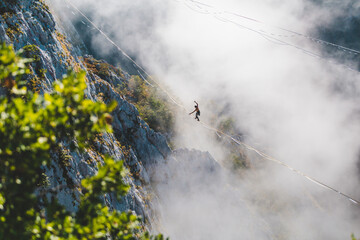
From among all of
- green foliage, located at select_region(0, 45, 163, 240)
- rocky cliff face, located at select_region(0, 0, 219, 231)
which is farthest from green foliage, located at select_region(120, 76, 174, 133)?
green foliage, located at select_region(0, 45, 163, 240)

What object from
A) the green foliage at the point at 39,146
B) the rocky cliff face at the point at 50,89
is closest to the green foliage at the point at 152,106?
the rocky cliff face at the point at 50,89

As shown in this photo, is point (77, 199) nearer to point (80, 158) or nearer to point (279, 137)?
point (80, 158)

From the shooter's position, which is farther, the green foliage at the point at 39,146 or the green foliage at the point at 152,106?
the green foliage at the point at 152,106

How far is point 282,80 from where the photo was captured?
180500 mm

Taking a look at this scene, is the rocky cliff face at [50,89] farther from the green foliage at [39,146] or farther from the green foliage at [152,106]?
the green foliage at [152,106]

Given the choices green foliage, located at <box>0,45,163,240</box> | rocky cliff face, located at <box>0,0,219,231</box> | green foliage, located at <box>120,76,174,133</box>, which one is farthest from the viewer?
green foliage, located at <box>120,76,174,133</box>

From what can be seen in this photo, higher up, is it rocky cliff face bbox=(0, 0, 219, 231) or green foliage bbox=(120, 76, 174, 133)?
green foliage bbox=(120, 76, 174, 133)

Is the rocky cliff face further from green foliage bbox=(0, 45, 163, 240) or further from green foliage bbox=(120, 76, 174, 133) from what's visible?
green foliage bbox=(120, 76, 174, 133)

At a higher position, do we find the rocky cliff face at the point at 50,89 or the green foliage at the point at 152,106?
the green foliage at the point at 152,106

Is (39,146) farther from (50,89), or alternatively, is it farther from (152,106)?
(152,106)

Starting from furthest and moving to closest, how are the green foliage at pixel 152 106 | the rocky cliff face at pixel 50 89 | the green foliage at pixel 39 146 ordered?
the green foliage at pixel 152 106, the rocky cliff face at pixel 50 89, the green foliage at pixel 39 146

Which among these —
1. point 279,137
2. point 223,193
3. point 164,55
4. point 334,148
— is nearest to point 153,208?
point 223,193

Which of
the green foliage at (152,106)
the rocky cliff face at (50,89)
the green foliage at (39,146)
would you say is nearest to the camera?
the green foliage at (39,146)

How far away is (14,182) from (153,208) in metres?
21.6
